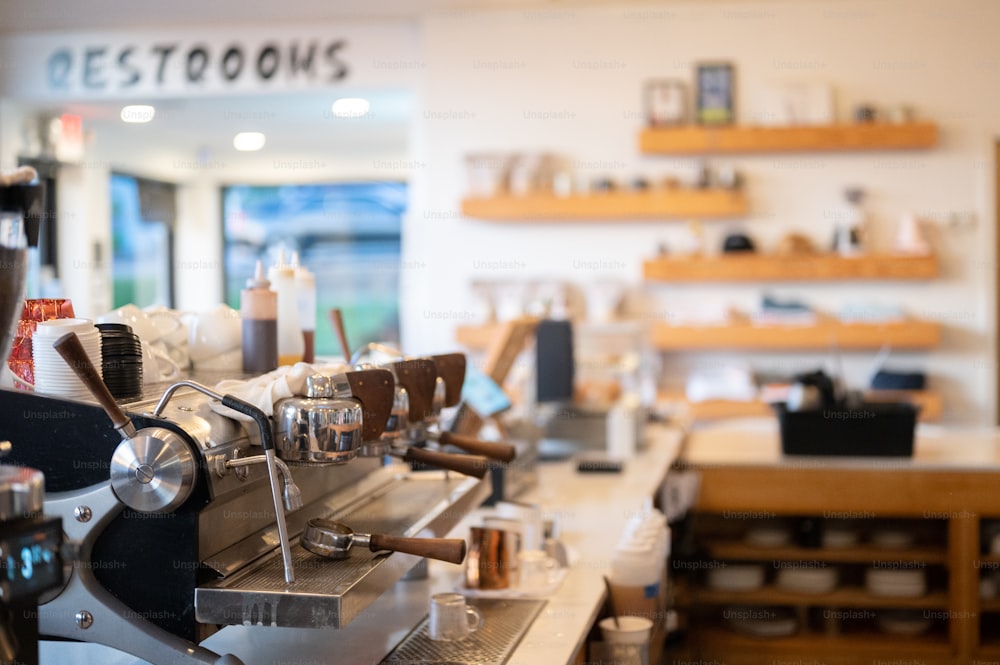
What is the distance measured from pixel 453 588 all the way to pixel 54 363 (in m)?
1.00

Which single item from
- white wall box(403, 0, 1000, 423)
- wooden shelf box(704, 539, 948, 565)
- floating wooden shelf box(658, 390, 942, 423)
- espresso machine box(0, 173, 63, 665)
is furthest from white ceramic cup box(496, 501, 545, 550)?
white wall box(403, 0, 1000, 423)

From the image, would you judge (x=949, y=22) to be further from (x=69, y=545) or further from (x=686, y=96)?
(x=69, y=545)

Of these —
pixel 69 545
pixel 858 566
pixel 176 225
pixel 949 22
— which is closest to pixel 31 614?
pixel 69 545

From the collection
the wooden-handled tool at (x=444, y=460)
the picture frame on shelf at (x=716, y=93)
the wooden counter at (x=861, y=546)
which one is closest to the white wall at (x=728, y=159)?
the picture frame on shelf at (x=716, y=93)

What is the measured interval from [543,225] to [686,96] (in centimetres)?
105

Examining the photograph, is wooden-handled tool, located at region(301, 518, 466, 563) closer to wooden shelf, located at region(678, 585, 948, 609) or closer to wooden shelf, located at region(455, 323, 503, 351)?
wooden shelf, located at region(678, 585, 948, 609)

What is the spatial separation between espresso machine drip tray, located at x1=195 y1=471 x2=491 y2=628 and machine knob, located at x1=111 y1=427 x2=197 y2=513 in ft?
0.46

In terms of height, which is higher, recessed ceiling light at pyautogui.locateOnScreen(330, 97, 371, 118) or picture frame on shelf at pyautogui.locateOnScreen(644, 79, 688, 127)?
recessed ceiling light at pyautogui.locateOnScreen(330, 97, 371, 118)

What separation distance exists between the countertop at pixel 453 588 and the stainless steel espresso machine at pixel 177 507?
284 mm

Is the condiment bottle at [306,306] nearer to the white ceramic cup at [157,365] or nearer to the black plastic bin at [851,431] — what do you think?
the white ceramic cup at [157,365]

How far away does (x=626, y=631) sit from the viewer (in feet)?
6.75

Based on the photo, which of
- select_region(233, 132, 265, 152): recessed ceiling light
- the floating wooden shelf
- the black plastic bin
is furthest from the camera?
select_region(233, 132, 265, 152): recessed ceiling light

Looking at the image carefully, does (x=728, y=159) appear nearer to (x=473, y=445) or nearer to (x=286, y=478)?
(x=473, y=445)

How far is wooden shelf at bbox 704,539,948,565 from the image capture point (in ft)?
12.1
